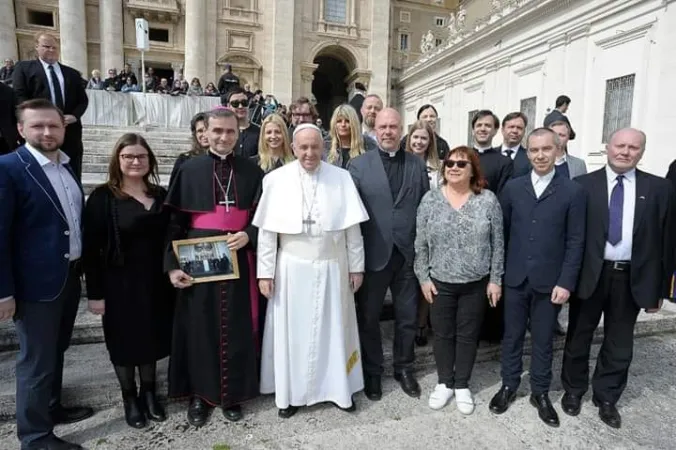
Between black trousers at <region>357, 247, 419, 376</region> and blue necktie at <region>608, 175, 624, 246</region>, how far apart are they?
1.44 m

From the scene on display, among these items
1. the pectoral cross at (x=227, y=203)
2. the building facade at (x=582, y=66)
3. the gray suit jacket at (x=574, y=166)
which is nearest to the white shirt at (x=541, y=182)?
the gray suit jacket at (x=574, y=166)

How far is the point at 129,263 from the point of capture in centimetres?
283

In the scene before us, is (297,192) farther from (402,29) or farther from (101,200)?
(402,29)

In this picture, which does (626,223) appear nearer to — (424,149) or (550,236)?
(550,236)

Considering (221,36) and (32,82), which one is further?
(221,36)

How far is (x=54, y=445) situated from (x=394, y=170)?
Answer: 2911mm

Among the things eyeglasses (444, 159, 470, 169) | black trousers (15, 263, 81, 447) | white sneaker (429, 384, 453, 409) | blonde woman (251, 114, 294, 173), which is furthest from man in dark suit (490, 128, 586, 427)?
black trousers (15, 263, 81, 447)

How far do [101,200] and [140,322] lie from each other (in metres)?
0.85

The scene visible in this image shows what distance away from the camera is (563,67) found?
1488 cm

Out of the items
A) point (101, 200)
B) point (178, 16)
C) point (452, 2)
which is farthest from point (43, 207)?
point (452, 2)

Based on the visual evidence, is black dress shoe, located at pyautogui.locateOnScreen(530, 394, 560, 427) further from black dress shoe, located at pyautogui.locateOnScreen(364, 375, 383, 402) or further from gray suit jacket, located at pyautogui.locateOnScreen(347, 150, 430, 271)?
gray suit jacket, located at pyautogui.locateOnScreen(347, 150, 430, 271)

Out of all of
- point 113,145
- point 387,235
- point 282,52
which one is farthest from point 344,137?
point 282,52

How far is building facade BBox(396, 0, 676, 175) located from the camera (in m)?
11.3

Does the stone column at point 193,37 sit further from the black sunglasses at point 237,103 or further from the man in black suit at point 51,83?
the black sunglasses at point 237,103
